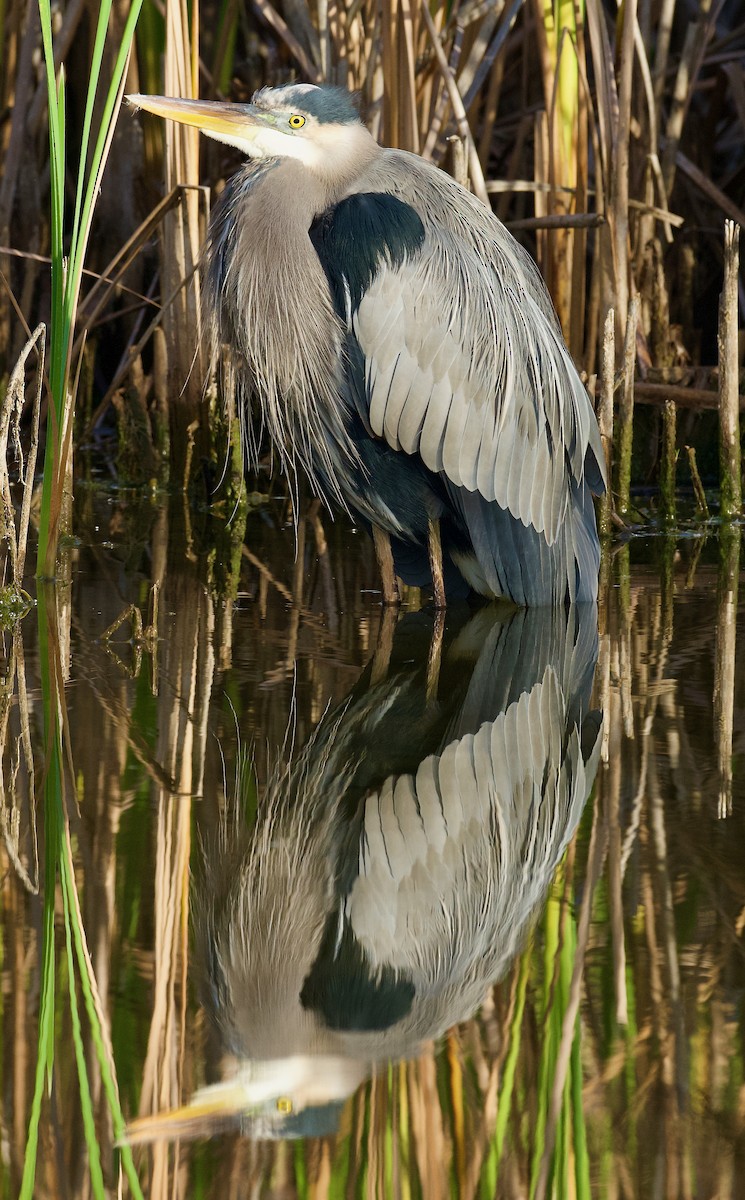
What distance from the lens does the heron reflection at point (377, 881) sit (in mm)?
2123

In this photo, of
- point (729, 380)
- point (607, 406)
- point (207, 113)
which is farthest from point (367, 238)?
point (729, 380)

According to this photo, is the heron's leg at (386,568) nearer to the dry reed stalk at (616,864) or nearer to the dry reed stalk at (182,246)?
the dry reed stalk at (182,246)

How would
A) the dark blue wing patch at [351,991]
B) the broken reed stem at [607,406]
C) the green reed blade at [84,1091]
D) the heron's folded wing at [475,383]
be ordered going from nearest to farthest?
the green reed blade at [84,1091] < the dark blue wing patch at [351,991] < the heron's folded wing at [475,383] < the broken reed stem at [607,406]

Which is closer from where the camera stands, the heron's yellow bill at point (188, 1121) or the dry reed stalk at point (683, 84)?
the heron's yellow bill at point (188, 1121)

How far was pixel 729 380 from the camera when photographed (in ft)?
18.4

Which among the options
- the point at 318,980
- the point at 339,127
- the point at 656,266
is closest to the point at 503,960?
the point at 318,980

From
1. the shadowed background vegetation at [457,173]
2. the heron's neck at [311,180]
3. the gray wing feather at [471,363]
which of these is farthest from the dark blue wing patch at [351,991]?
the heron's neck at [311,180]

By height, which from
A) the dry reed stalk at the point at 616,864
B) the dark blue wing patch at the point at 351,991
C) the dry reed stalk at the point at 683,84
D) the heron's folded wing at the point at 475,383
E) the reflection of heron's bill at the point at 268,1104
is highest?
the dry reed stalk at the point at 683,84

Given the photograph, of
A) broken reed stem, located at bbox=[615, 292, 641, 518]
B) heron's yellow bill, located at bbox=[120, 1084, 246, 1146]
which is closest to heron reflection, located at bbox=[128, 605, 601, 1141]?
heron's yellow bill, located at bbox=[120, 1084, 246, 1146]

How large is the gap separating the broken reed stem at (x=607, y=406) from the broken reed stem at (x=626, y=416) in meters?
0.04

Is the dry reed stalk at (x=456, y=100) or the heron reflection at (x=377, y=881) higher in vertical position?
the dry reed stalk at (x=456, y=100)

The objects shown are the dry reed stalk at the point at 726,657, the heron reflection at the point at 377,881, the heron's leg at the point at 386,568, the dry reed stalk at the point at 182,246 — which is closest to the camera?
the heron reflection at the point at 377,881

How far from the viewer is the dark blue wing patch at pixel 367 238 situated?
4.41 m

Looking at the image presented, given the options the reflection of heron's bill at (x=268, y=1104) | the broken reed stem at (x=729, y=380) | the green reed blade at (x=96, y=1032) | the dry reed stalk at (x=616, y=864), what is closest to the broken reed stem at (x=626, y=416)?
the broken reed stem at (x=729, y=380)
